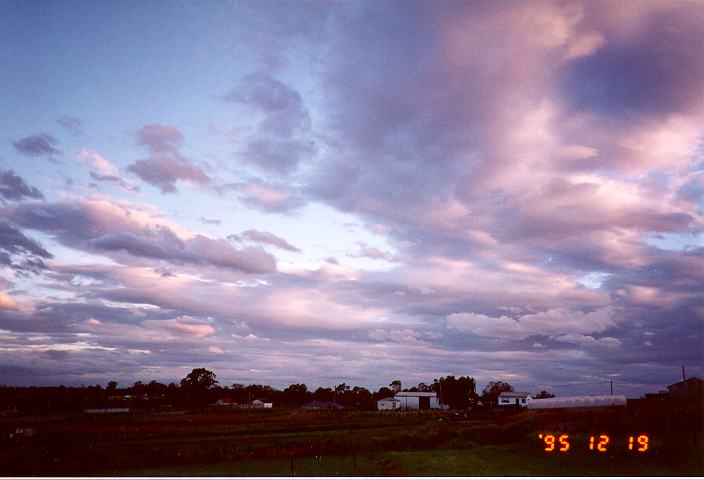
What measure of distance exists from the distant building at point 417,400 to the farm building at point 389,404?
0.89ft

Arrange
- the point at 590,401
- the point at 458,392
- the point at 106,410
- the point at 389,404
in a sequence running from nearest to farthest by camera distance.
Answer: the point at 590,401 → the point at 106,410 → the point at 458,392 → the point at 389,404

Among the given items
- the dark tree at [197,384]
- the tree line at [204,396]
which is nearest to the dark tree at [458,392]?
the tree line at [204,396]

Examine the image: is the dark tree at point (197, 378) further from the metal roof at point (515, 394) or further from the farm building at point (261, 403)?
the metal roof at point (515, 394)

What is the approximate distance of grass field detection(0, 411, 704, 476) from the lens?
52.4 feet

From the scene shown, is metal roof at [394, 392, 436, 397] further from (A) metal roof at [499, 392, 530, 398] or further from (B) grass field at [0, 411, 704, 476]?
(B) grass field at [0, 411, 704, 476]

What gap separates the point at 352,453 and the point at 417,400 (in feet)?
100

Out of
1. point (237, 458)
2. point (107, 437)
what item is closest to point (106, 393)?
point (107, 437)

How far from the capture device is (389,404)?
52719mm

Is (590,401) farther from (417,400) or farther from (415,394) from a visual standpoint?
(415,394)

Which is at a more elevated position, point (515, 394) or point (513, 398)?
point (515, 394)

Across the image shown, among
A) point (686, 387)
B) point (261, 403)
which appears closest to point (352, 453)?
point (686, 387)

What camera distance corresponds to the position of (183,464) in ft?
69.3

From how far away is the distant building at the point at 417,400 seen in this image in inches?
1994

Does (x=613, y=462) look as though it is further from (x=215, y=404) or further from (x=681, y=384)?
(x=215, y=404)
